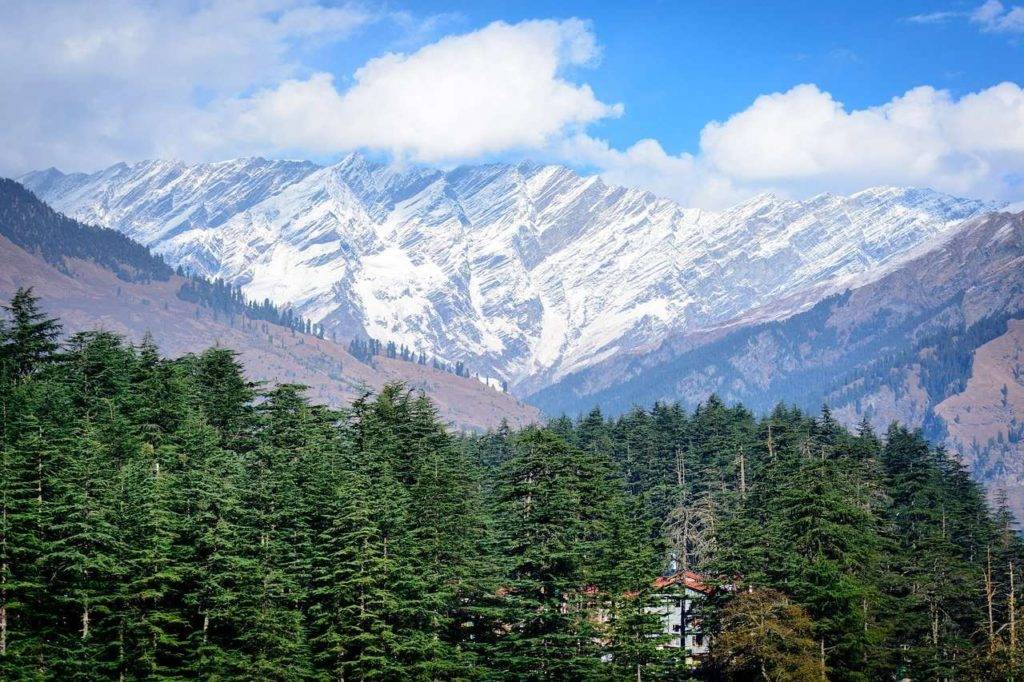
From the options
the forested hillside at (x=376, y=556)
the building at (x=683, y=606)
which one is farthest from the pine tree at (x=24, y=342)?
the building at (x=683, y=606)

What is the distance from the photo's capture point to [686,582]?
97938mm

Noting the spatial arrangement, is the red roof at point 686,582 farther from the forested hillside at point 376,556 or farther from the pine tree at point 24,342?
the pine tree at point 24,342

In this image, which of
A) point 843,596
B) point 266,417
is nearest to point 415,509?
point 266,417

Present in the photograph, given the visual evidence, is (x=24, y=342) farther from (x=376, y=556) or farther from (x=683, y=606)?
(x=683, y=606)

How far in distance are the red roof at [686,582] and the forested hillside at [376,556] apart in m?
2.30

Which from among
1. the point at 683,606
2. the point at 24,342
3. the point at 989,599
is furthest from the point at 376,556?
the point at 989,599

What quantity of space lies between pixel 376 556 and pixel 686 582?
33.7 m

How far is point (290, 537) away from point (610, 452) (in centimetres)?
7159

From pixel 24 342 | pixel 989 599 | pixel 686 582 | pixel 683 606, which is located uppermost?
pixel 24 342

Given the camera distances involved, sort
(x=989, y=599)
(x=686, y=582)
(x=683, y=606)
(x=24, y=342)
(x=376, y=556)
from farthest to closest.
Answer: (x=24, y=342)
(x=686, y=582)
(x=683, y=606)
(x=989, y=599)
(x=376, y=556)

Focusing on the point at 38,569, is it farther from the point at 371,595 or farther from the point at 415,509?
the point at 415,509

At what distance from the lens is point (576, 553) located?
75500 millimetres

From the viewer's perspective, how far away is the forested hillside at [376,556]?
66188mm

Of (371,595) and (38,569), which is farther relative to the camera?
(371,595)
